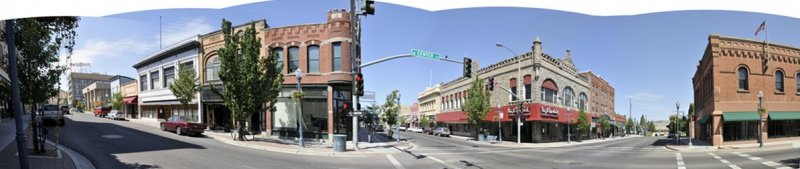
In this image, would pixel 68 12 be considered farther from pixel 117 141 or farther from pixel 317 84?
pixel 317 84

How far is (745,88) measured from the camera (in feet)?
10.2

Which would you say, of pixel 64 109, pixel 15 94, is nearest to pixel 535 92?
pixel 15 94

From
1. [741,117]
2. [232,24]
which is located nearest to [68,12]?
[232,24]

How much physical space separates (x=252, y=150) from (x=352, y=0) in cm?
198

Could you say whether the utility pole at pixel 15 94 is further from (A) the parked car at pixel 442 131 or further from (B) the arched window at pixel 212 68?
(A) the parked car at pixel 442 131

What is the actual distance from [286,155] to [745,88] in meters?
4.80

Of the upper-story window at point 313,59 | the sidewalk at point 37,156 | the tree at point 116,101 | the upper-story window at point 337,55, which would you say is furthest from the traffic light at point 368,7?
the sidewalk at point 37,156

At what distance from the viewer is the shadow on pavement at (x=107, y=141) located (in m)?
3.81

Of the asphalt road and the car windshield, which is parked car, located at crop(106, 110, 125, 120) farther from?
the car windshield

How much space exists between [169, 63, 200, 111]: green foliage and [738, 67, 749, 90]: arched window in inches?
195

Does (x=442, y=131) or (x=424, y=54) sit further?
(x=442, y=131)

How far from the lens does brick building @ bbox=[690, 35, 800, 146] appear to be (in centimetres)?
301

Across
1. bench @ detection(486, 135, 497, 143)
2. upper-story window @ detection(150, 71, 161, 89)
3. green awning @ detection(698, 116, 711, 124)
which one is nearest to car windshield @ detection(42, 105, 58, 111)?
upper-story window @ detection(150, 71, 161, 89)

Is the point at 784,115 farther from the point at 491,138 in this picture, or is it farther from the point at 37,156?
the point at 37,156
